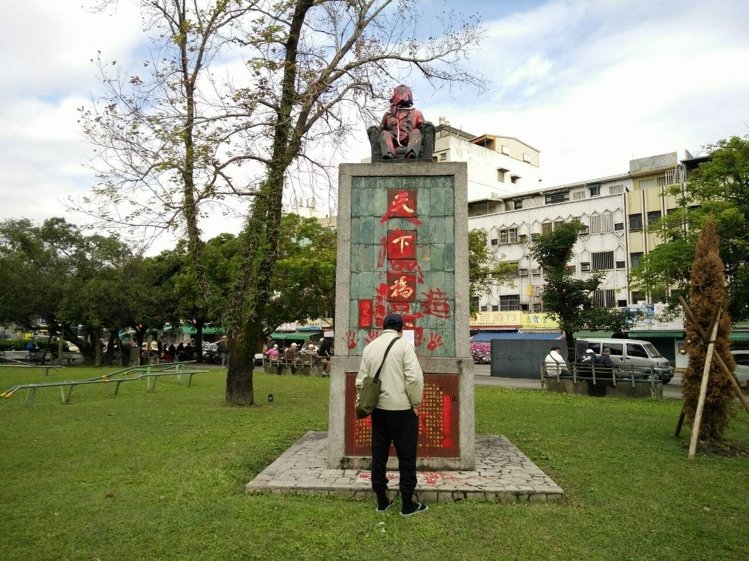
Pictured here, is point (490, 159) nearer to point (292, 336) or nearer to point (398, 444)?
point (292, 336)

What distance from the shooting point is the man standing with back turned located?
5.36 meters

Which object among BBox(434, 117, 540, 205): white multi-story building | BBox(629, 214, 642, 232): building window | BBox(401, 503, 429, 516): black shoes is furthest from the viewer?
BBox(434, 117, 540, 205): white multi-story building

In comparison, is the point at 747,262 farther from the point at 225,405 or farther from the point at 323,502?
the point at 323,502

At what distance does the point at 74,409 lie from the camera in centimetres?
1258

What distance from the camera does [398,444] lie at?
5430 mm

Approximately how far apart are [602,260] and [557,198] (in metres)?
5.56

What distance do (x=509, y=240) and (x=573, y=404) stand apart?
91.2 ft

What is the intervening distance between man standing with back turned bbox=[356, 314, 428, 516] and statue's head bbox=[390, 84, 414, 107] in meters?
3.55

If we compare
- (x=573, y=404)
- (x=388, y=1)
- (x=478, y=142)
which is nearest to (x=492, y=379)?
(x=573, y=404)

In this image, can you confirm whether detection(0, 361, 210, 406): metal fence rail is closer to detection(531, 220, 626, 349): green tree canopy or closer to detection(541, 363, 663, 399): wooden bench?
detection(541, 363, 663, 399): wooden bench

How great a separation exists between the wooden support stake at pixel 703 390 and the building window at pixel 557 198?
3265 centimetres

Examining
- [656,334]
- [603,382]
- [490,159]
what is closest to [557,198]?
[490,159]

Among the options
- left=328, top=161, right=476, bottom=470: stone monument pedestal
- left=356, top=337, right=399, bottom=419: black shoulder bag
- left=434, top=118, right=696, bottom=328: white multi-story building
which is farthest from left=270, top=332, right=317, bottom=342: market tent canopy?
left=356, top=337, right=399, bottom=419: black shoulder bag

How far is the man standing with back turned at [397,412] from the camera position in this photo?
5.36m
